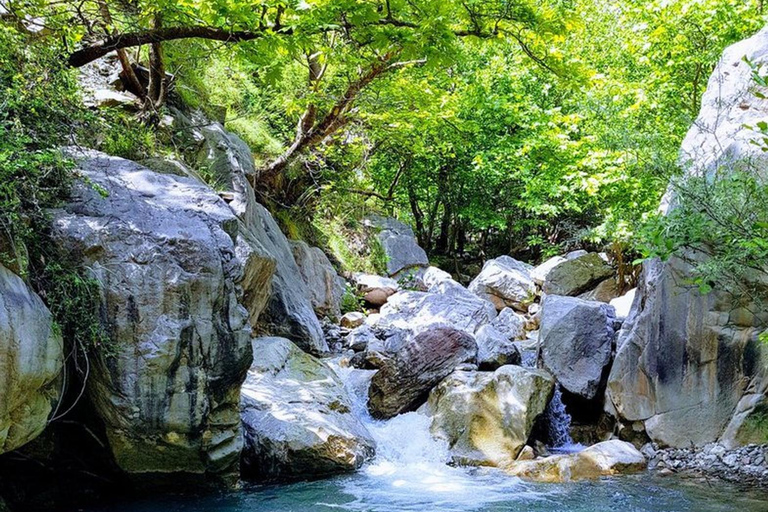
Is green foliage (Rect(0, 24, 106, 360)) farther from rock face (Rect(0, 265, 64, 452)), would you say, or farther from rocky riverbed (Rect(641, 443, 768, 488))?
rocky riverbed (Rect(641, 443, 768, 488))

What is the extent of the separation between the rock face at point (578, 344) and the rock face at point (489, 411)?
2.09 ft

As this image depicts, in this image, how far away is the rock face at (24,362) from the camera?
15.4ft

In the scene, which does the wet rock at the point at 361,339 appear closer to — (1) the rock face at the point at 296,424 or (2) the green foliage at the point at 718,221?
(1) the rock face at the point at 296,424

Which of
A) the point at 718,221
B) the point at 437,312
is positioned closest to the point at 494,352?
the point at 437,312

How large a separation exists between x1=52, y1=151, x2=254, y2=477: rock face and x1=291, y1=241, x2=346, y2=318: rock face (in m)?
6.52

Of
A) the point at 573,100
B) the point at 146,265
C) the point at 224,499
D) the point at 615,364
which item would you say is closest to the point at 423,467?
the point at 224,499

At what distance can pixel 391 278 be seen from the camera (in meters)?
16.9

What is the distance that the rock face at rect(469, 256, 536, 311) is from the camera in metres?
15.3

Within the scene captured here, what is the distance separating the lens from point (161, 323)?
584 cm

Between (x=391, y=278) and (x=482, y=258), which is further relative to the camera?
(x=482, y=258)

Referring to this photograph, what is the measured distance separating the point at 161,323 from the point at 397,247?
39.8ft

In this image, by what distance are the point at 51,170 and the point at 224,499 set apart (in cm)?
372

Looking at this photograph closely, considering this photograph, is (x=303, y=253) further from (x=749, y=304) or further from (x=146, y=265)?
(x=749, y=304)

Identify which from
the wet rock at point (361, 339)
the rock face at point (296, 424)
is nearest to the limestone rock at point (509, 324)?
the wet rock at point (361, 339)
